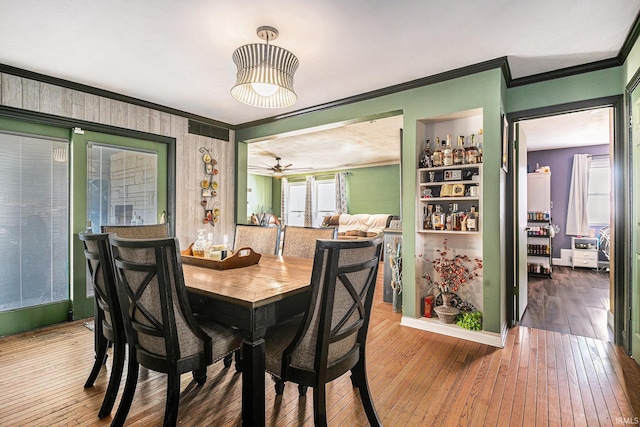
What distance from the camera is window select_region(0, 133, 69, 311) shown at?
2.90 m

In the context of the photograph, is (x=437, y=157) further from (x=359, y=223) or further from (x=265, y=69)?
(x=359, y=223)

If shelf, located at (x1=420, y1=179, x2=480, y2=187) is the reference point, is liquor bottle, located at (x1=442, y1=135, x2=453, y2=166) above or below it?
above

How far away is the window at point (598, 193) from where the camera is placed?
5.92 m

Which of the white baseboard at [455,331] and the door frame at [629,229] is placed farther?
the white baseboard at [455,331]

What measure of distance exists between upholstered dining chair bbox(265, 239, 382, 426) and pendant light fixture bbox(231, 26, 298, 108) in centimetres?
129

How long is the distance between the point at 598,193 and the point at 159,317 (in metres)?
7.61

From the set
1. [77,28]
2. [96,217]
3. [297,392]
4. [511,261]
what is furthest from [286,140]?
[297,392]

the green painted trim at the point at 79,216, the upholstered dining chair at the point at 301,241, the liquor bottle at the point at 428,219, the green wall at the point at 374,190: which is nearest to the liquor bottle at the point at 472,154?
the liquor bottle at the point at 428,219

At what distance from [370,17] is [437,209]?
1.86 meters

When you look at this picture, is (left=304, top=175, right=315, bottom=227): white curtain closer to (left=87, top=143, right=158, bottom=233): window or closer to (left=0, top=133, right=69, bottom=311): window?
(left=87, top=143, right=158, bottom=233): window

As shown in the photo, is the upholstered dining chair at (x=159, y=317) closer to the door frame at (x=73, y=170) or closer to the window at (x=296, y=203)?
the door frame at (x=73, y=170)

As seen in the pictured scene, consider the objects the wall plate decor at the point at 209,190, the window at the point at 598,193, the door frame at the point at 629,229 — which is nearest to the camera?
the door frame at the point at 629,229

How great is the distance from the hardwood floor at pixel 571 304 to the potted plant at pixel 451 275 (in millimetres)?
868

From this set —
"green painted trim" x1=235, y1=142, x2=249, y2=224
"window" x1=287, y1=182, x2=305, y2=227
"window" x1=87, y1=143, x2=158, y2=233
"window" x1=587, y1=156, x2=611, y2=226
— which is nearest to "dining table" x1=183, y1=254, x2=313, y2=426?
"window" x1=87, y1=143, x2=158, y2=233
